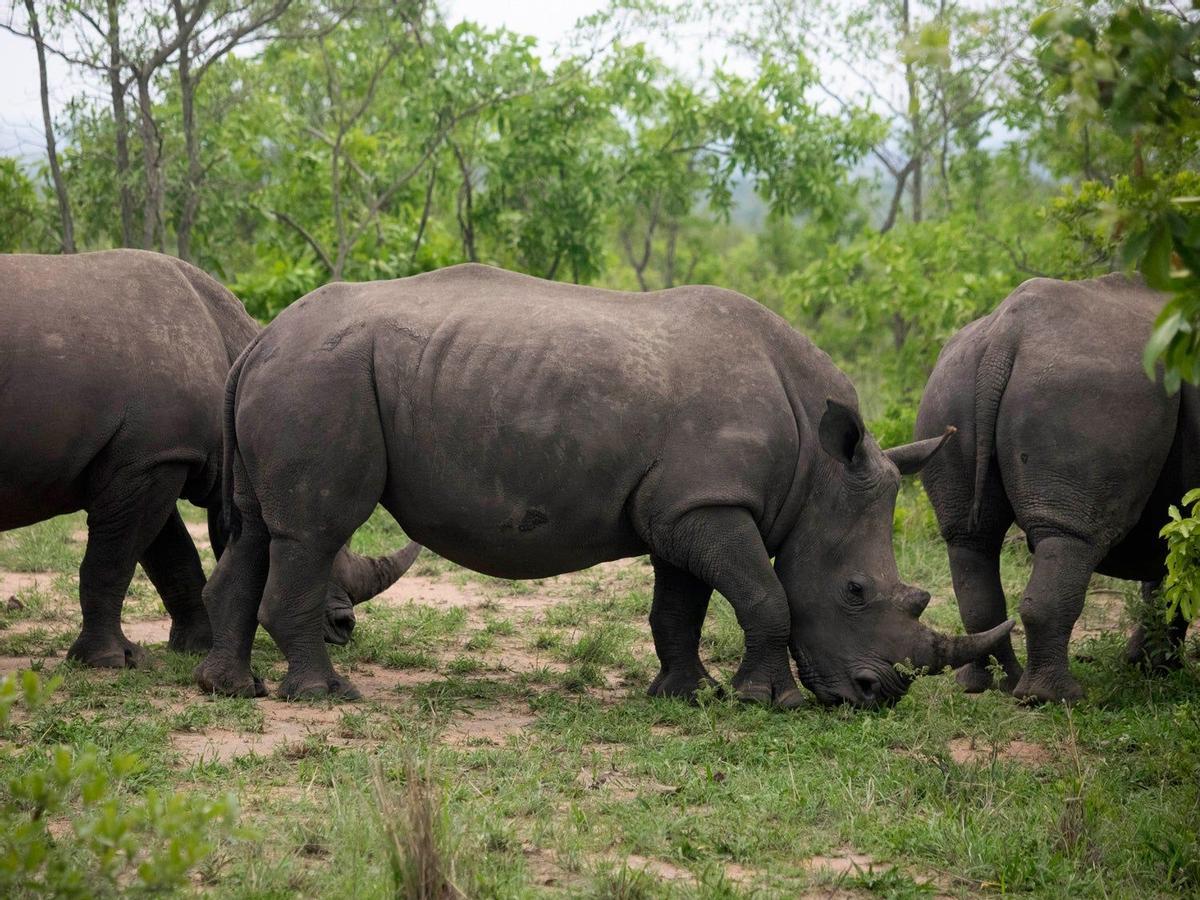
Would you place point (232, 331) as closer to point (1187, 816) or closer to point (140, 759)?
point (140, 759)

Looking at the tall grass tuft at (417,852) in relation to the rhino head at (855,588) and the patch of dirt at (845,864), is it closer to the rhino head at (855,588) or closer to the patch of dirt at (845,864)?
the patch of dirt at (845,864)

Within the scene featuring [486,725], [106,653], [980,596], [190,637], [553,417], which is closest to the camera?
[486,725]

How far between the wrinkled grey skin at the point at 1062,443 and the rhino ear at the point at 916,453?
0.69 feet

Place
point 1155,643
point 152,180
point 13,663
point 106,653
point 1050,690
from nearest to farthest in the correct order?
1. point 1050,690
2. point 1155,643
3. point 106,653
4. point 13,663
5. point 152,180

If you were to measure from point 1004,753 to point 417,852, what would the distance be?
2.68 meters

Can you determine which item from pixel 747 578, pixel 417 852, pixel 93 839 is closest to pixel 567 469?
pixel 747 578

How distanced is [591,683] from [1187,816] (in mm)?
3009

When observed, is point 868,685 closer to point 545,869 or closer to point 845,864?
point 845,864

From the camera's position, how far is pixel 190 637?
757 centimetres

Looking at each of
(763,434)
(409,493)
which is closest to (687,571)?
(763,434)

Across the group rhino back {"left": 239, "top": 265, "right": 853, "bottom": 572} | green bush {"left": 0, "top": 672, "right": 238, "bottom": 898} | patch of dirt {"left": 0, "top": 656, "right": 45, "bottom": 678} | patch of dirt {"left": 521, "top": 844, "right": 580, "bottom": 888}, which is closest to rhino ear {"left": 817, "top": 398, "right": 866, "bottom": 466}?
rhino back {"left": 239, "top": 265, "right": 853, "bottom": 572}

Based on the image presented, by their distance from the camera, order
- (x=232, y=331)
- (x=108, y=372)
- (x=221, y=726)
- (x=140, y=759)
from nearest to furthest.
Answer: (x=140, y=759)
(x=221, y=726)
(x=108, y=372)
(x=232, y=331)

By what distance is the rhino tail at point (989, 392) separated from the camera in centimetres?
643

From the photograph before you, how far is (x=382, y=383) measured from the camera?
627 cm
